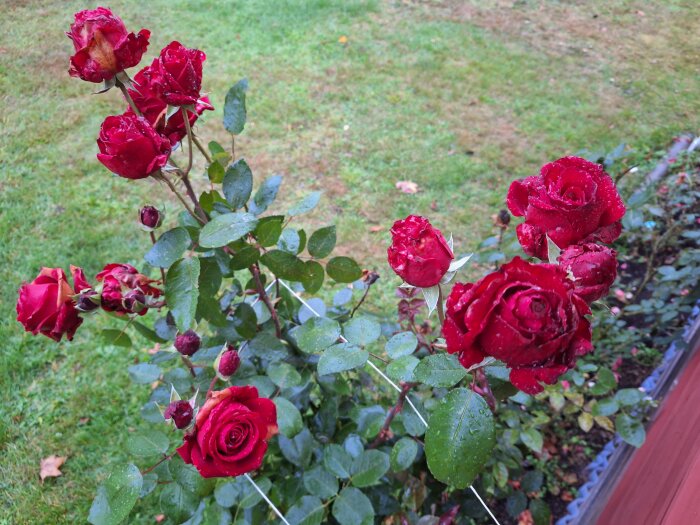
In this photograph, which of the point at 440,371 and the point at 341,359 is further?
the point at 341,359

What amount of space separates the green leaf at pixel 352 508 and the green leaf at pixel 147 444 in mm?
364

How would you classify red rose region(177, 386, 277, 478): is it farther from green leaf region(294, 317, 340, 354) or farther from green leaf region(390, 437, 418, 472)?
green leaf region(390, 437, 418, 472)

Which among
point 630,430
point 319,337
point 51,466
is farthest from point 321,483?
point 51,466

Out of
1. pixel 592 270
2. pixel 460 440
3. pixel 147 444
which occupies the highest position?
pixel 592 270

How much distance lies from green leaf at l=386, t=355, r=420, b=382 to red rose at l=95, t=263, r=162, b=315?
0.45 m

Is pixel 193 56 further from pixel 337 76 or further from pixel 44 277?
pixel 337 76

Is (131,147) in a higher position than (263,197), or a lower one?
higher

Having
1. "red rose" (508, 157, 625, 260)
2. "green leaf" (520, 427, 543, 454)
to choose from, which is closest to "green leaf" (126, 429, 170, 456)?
"red rose" (508, 157, 625, 260)

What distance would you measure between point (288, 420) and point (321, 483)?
18 cm

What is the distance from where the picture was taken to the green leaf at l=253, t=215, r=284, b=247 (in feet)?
3.23

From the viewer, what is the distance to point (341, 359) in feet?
3.10

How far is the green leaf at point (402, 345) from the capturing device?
96cm

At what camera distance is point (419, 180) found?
3.29 meters

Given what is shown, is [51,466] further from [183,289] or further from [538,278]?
[538,278]
